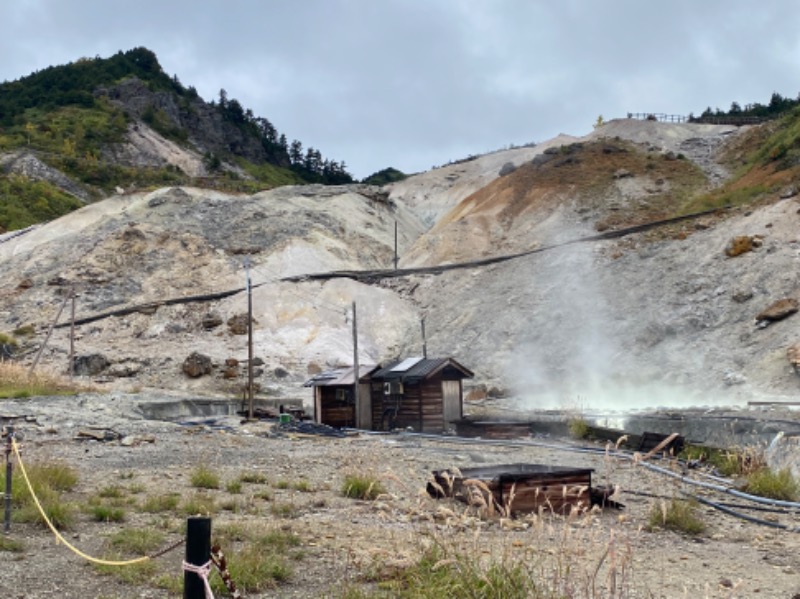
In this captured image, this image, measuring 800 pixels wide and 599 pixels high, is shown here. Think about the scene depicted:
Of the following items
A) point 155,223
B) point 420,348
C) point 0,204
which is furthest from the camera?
point 0,204

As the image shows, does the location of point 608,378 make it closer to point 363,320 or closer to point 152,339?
point 363,320

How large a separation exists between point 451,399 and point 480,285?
2038 centimetres

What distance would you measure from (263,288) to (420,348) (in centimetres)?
1403

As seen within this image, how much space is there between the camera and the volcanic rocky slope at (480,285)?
1446 inches

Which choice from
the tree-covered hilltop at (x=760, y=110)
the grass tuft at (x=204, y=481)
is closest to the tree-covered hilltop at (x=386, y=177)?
the tree-covered hilltop at (x=760, y=110)

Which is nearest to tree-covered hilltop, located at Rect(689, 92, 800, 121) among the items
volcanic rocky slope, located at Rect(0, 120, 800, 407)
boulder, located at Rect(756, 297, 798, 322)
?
volcanic rocky slope, located at Rect(0, 120, 800, 407)

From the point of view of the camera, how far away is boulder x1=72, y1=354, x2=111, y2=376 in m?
45.9

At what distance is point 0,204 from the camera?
279ft

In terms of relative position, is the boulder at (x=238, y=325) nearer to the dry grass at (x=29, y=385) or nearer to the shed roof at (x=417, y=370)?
the dry grass at (x=29, y=385)

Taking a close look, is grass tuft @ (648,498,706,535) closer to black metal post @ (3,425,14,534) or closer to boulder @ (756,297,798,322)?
black metal post @ (3,425,14,534)

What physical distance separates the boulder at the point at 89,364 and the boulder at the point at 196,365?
511 cm

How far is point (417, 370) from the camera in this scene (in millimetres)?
32250

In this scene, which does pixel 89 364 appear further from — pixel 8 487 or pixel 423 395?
pixel 8 487

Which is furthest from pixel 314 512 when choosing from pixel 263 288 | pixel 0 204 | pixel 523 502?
pixel 0 204
